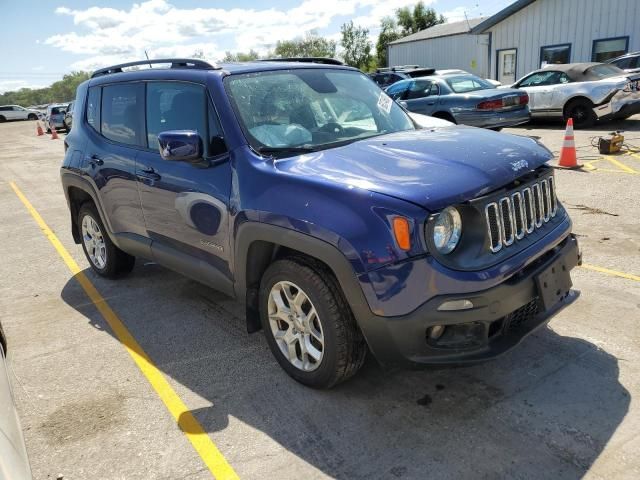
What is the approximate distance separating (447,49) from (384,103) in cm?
2943

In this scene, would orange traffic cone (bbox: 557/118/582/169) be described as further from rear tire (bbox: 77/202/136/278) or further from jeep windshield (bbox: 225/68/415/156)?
rear tire (bbox: 77/202/136/278)

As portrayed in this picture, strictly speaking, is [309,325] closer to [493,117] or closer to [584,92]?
[493,117]

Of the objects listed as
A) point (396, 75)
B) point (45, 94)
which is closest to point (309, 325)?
point (396, 75)

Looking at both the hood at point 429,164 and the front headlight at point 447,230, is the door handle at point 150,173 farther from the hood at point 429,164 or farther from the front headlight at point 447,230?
the front headlight at point 447,230

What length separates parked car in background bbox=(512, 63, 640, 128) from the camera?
39.5 feet

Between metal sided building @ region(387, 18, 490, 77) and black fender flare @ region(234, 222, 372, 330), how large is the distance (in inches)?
1036

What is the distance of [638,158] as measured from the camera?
8984 mm

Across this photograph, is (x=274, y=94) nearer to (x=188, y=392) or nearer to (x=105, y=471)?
(x=188, y=392)

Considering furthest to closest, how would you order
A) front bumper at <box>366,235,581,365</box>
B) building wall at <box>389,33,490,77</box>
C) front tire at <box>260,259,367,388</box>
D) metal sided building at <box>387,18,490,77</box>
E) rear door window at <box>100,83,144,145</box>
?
1. metal sided building at <box>387,18,490,77</box>
2. building wall at <box>389,33,490,77</box>
3. rear door window at <box>100,83,144,145</box>
4. front tire at <box>260,259,367,388</box>
5. front bumper at <box>366,235,581,365</box>

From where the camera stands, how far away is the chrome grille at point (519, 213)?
9.15ft

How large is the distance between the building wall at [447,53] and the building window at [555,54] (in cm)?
373

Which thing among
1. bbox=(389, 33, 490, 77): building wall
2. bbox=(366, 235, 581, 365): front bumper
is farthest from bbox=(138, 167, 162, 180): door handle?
bbox=(389, 33, 490, 77): building wall

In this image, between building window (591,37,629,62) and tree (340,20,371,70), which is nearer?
building window (591,37,629,62)

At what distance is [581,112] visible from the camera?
13016 millimetres
